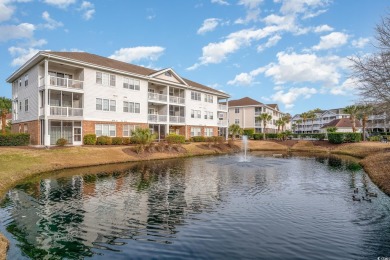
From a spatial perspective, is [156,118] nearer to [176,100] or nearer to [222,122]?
[176,100]

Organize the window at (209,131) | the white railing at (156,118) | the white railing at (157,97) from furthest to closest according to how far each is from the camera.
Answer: the window at (209,131) → the white railing at (157,97) → the white railing at (156,118)

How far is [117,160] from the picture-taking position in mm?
31781

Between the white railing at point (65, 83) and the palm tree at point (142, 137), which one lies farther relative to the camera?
the palm tree at point (142, 137)

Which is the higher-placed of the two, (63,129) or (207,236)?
(63,129)

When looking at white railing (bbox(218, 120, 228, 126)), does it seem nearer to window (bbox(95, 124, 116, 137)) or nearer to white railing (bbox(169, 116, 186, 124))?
white railing (bbox(169, 116, 186, 124))

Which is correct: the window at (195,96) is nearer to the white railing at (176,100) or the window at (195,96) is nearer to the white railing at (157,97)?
the white railing at (176,100)

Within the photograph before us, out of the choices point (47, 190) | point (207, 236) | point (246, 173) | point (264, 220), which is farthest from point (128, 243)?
point (246, 173)

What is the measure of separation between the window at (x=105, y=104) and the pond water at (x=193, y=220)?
19.8 metres

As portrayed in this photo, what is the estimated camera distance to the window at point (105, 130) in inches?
1497

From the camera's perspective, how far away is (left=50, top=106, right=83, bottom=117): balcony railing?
3359 centimetres

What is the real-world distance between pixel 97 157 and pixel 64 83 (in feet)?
38.7

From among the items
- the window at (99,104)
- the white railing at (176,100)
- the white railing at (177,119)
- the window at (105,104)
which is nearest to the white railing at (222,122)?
the white railing at (177,119)

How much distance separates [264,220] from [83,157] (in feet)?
79.1

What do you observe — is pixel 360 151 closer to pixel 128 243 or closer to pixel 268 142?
pixel 268 142
